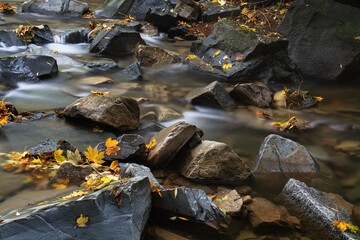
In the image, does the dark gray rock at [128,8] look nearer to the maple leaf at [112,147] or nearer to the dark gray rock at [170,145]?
the dark gray rock at [170,145]

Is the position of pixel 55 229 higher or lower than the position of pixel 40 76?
higher

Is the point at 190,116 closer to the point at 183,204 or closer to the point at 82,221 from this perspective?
the point at 183,204

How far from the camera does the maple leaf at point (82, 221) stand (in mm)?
2659

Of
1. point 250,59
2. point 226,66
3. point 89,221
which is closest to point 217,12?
point 226,66

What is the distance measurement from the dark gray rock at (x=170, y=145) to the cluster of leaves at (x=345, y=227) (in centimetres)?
174

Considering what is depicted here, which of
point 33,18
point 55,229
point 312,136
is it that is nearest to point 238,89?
point 312,136

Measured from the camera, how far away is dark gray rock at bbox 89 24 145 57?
9.53 meters

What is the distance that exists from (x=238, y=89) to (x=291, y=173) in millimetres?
2553

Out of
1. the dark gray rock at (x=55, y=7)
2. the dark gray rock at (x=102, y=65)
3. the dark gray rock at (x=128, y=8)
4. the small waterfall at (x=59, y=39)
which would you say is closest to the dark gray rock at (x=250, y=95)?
A: the dark gray rock at (x=102, y=65)

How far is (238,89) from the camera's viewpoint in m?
6.79

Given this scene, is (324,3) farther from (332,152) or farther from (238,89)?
(332,152)

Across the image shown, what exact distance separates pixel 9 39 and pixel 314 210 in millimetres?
8363

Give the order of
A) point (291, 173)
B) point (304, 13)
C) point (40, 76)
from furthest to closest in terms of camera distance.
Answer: point (304, 13), point (40, 76), point (291, 173)

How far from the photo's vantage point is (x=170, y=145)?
430 cm
